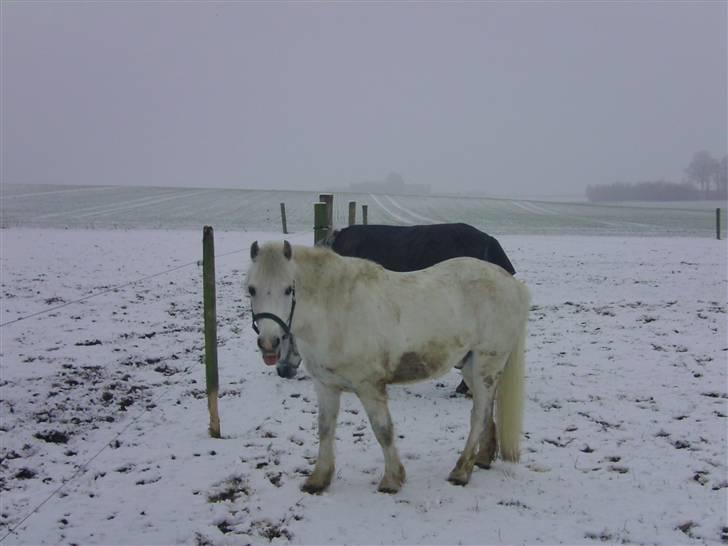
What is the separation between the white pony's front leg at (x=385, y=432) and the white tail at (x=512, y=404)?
41.6 inches

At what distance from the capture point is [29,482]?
4.22 m

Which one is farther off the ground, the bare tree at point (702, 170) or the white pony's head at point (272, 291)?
the bare tree at point (702, 170)

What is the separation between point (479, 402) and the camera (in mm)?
4457

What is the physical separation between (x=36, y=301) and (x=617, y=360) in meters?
10.6

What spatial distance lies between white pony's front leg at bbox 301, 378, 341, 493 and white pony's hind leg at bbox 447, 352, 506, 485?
104 cm

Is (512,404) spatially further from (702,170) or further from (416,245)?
(702,170)

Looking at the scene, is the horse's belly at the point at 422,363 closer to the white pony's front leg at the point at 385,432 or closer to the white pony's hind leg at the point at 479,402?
the white pony's front leg at the point at 385,432

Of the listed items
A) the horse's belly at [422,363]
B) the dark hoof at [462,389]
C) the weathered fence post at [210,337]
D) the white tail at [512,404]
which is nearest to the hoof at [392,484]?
the horse's belly at [422,363]

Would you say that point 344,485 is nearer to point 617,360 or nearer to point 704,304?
point 617,360

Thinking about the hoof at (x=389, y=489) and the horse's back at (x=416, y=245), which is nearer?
the hoof at (x=389, y=489)

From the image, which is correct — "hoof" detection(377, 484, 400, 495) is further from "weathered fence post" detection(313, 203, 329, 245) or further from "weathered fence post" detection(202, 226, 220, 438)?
"weathered fence post" detection(313, 203, 329, 245)

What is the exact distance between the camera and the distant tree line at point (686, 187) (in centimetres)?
9594

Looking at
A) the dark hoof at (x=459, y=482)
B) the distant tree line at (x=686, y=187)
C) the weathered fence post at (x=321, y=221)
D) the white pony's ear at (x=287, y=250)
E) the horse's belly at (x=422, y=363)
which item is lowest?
the dark hoof at (x=459, y=482)

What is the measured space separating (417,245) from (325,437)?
3177 millimetres
